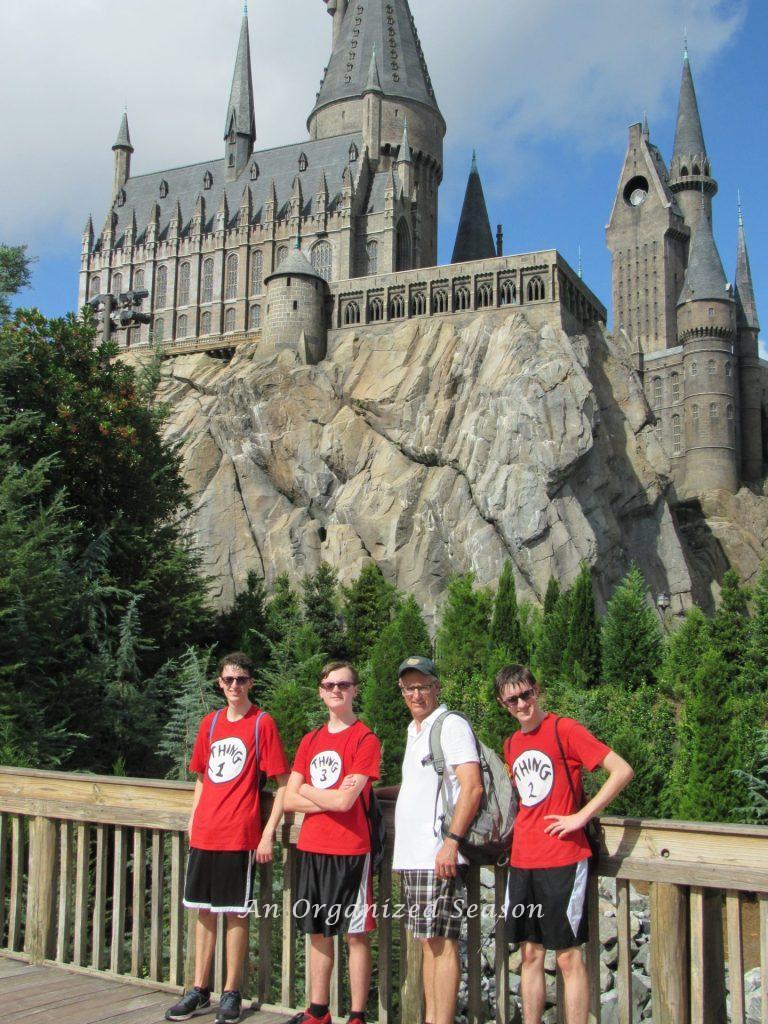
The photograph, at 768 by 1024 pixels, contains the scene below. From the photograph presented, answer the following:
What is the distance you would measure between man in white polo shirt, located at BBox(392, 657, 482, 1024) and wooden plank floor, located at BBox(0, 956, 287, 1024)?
4.05 ft

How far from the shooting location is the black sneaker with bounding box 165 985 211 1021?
20.3ft

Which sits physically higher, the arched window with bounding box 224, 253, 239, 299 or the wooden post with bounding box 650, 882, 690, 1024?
the arched window with bounding box 224, 253, 239, 299

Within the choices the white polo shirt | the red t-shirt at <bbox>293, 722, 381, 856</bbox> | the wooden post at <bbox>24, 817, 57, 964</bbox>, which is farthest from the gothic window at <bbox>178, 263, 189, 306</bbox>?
the white polo shirt

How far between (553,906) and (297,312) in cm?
5723

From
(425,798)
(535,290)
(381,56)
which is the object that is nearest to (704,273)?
(535,290)

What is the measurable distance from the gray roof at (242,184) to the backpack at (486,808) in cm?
6692

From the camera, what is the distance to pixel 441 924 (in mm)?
5637

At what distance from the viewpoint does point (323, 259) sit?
68.5 meters

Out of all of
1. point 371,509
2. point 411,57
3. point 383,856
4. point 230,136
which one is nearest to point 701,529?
point 371,509

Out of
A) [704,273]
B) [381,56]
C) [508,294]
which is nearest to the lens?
[508,294]

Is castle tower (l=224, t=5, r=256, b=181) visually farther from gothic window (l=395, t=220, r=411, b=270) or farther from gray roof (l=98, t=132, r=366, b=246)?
gothic window (l=395, t=220, r=411, b=270)

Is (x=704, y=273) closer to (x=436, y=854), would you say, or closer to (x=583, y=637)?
(x=583, y=637)

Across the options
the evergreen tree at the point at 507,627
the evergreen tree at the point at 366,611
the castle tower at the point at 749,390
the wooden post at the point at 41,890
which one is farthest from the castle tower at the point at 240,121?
the wooden post at the point at 41,890

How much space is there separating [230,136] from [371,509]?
43262 mm
